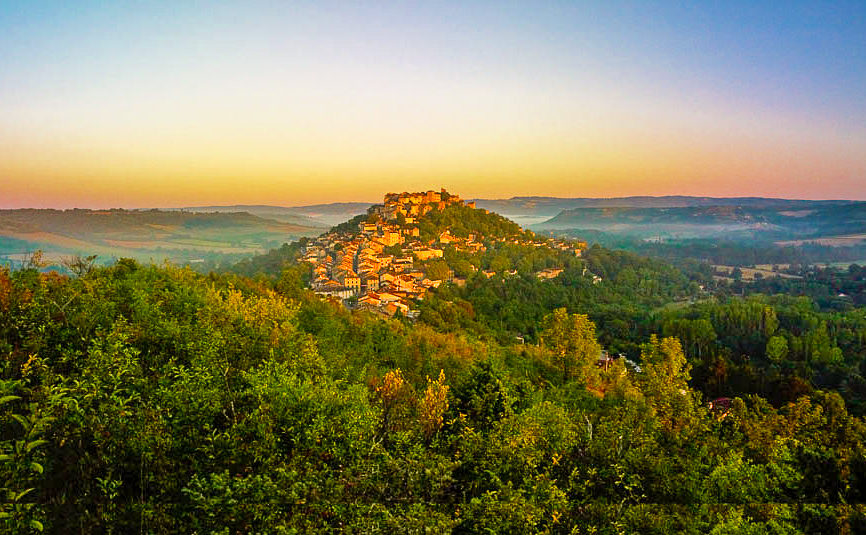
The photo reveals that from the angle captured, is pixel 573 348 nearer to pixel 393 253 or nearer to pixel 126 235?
pixel 393 253

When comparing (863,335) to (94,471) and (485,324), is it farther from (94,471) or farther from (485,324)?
(94,471)

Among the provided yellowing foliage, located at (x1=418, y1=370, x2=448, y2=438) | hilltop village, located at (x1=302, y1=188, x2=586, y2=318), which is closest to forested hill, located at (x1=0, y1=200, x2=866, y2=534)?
yellowing foliage, located at (x1=418, y1=370, x2=448, y2=438)

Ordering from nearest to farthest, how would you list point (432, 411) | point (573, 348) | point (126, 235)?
point (432, 411), point (573, 348), point (126, 235)

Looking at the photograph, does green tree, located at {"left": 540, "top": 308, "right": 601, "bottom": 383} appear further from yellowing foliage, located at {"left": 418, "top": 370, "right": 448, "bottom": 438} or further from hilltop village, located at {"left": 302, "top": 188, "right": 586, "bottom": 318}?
hilltop village, located at {"left": 302, "top": 188, "right": 586, "bottom": 318}

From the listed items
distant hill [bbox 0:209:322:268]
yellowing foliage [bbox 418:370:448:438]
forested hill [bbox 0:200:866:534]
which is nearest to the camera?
forested hill [bbox 0:200:866:534]

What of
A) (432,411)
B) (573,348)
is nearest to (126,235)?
(573,348)

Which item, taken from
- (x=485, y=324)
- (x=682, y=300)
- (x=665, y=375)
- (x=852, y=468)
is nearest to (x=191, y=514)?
(x=852, y=468)

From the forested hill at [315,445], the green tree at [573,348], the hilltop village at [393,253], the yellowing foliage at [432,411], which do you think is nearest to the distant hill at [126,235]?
the hilltop village at [393,253]

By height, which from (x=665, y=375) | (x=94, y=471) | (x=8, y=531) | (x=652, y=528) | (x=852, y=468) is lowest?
(x=665, y=375)
